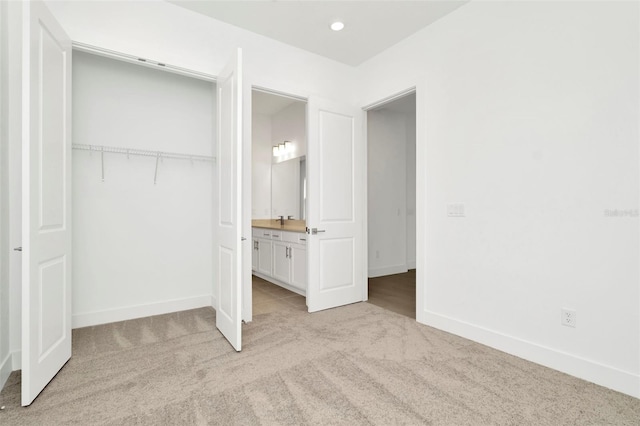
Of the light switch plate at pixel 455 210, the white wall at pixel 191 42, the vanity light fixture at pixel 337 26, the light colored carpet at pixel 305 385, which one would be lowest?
the light colored carpet at pixel 305 385

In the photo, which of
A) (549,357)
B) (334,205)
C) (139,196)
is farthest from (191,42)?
(549,357)

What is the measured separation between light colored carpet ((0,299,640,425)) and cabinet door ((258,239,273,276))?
2.01m

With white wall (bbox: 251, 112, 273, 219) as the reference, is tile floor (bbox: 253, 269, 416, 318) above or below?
below

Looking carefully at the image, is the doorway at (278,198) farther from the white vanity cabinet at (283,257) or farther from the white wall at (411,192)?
the white wall at (411,192)

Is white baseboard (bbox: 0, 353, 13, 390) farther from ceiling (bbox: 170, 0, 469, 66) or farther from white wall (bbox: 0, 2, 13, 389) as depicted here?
ceiling (bbox: 170, 0, 469, 66)

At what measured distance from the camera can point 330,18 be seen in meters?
3.06

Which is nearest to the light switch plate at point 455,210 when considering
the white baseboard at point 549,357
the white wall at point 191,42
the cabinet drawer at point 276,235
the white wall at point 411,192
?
the white baseboard at point 549,357

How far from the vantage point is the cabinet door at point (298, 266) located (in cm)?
402

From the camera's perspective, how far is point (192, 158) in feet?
11.5

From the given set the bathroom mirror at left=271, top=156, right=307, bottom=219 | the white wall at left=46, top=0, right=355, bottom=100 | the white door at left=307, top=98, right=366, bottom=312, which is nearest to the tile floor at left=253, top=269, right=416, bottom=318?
the white door at left=307, top=98, right=366, bottom=312

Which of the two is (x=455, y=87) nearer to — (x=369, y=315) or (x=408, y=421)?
(x=369, y=315)

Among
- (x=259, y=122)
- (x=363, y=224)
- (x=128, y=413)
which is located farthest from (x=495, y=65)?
(x=259, y=122)

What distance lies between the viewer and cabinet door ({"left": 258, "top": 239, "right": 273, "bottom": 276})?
15.9 feet

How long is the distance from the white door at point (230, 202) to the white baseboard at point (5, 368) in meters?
1.38
